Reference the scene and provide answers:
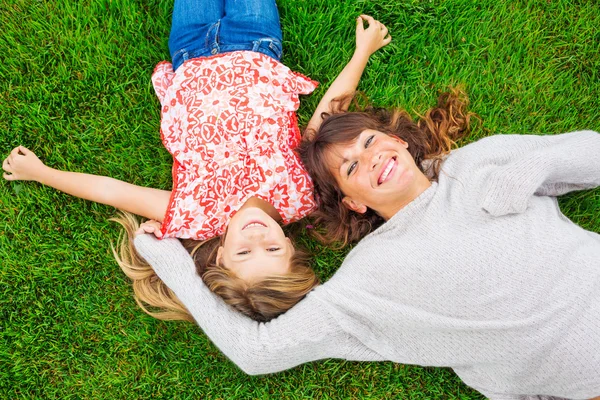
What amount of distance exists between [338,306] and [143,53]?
6.30ft

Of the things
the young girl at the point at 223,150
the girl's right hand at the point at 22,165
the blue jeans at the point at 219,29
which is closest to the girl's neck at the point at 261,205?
the young girl at the point at 223,150

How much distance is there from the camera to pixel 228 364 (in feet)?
8.95

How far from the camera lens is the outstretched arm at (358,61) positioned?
2717 mm

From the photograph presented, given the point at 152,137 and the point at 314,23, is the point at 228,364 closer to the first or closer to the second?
the point at 152,137

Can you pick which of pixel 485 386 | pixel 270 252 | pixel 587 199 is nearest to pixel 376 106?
pixel 270 252

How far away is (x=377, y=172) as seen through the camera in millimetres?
2238

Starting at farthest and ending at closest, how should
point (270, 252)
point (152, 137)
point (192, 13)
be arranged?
1. point (152, 137)
2. point (192, 13)
3. point (270, 252)

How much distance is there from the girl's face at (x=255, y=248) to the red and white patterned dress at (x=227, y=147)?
24cm

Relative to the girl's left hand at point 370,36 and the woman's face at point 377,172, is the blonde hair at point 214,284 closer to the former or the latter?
the woman's face at point 377,172

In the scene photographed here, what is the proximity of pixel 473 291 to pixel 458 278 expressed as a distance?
0.30 feet

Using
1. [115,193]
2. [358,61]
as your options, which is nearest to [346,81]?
[358,61]

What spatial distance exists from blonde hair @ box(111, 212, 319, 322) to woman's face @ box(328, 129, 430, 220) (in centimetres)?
47

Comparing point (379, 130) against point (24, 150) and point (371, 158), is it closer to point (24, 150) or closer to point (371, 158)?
point (371, 158)

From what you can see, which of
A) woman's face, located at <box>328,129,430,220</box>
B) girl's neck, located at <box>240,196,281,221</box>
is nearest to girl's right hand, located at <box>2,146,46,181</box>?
girl's neck, located at <box>240,196,281,221</box>
